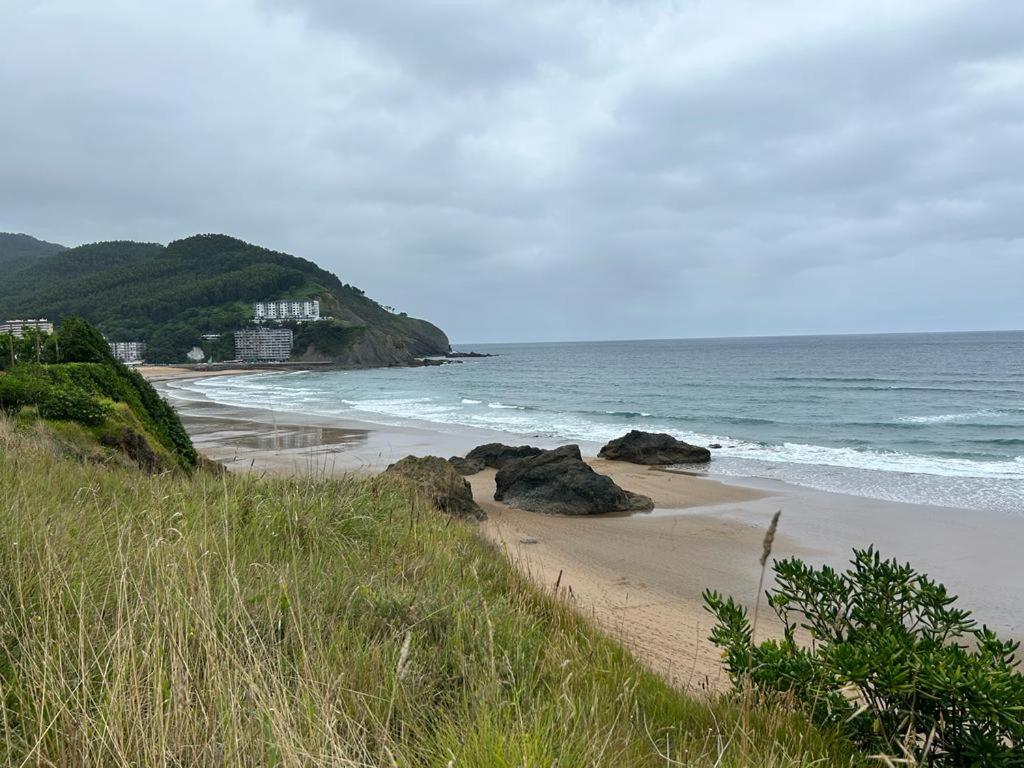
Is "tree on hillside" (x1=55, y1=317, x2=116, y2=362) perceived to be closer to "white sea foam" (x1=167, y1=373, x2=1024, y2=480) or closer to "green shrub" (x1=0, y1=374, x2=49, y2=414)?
"green shrub" (x1=0, y1=374, x2=49, y2=414)

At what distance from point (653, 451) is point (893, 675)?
66.8 feet

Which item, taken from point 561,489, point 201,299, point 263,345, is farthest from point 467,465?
point 201,299

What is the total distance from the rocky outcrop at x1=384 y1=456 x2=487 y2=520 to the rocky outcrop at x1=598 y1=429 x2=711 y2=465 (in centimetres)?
1010

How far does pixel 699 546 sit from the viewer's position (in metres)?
11.8

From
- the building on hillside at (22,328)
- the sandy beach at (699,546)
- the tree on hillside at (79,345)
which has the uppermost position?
the building on hillside at (22,328)

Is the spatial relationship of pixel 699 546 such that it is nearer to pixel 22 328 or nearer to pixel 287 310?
pixel 22 328

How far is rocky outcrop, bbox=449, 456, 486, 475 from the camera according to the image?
765 inches

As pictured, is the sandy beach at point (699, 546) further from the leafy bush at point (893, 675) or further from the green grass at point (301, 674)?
the green grass at point (301, 674)

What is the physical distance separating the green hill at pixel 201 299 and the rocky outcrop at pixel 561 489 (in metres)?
112

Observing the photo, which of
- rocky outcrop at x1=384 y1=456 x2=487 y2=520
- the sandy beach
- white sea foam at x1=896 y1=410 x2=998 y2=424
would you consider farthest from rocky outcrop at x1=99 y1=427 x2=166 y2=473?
white sea foam at x1=896 y1=410 x2=998 y2=424

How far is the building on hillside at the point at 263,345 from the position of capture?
12988 centimetres

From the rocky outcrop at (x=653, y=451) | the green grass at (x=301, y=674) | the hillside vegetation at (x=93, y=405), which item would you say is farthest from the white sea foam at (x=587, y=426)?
the green grass at (x=301, y=674)

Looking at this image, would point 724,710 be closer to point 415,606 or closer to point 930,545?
point 415,606

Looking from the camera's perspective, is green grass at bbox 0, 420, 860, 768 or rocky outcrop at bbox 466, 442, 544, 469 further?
rocky outcrop at bbox 466, 442, 544, 469
